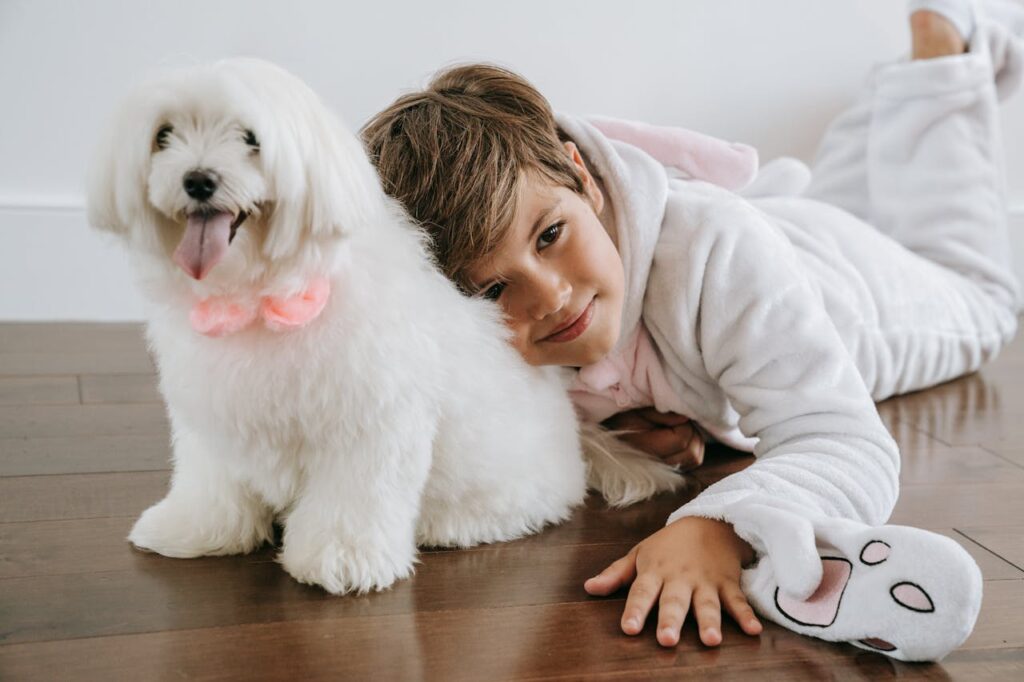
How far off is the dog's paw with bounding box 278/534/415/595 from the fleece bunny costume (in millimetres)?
292

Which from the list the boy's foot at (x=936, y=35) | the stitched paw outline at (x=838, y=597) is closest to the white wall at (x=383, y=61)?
the boy's foot at (x=936, y=35)

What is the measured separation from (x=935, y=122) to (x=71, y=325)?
160cm

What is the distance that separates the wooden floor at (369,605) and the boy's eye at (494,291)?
249 millimetres

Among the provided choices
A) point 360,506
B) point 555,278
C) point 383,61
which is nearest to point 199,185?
point 360,506

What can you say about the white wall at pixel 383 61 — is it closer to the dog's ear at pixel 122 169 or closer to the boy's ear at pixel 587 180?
the boy's ear at pixel 587 180

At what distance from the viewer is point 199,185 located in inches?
29.4

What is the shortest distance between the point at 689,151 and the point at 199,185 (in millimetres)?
754

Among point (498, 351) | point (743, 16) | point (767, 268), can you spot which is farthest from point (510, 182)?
point (743, 16)

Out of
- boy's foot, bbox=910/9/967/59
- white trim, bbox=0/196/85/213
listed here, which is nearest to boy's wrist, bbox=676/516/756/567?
boy's foot, bbox=910/9/967/59

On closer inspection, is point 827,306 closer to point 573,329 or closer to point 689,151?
point 689,151

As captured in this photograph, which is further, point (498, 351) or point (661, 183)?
point (661, 183)

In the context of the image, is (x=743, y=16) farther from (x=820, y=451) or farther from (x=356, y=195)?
(x=356, y=195)

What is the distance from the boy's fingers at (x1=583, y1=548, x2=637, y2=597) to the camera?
901 mm

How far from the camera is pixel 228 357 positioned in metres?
0.84
